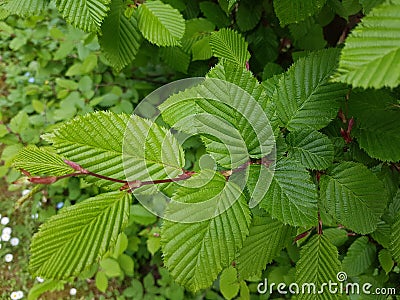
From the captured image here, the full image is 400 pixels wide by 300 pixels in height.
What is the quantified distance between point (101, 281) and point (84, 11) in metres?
1.27

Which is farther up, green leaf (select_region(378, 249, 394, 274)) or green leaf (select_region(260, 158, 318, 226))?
green leaf (select_region(260, 158, 318, 226))

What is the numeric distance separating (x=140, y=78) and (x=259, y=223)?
145 centimetres

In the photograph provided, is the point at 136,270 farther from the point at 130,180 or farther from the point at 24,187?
the point at 130,180

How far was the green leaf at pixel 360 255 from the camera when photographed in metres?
1.26

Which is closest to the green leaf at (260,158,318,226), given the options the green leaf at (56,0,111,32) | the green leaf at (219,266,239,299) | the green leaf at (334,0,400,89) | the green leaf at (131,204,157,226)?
the green leaf at (334,0,400,89)

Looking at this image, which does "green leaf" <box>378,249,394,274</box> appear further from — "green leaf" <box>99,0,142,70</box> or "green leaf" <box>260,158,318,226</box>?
"green leaf" <box>99,0,142,70</box>

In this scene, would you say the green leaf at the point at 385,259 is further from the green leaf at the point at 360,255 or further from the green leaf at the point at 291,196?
the green leaf at the point at 291,196

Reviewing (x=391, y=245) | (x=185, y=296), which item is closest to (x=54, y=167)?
(x=391, y=245)

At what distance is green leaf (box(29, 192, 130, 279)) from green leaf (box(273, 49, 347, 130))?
0.38m

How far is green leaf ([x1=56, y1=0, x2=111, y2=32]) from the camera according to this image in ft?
2.94

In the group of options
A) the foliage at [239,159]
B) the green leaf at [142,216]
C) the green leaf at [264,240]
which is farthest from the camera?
the green leaf at [142,216]

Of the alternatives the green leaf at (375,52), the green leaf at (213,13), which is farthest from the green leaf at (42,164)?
the green leaf at (213,13)

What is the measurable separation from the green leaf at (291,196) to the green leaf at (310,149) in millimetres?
48

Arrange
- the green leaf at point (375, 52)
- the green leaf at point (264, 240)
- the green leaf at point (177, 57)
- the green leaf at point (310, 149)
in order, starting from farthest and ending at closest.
A: the green leaf at point (177, 57) < the green leaf at point (264, 240) < the green leaf at point (310, 149) < the green leaf at point (375, 52)
